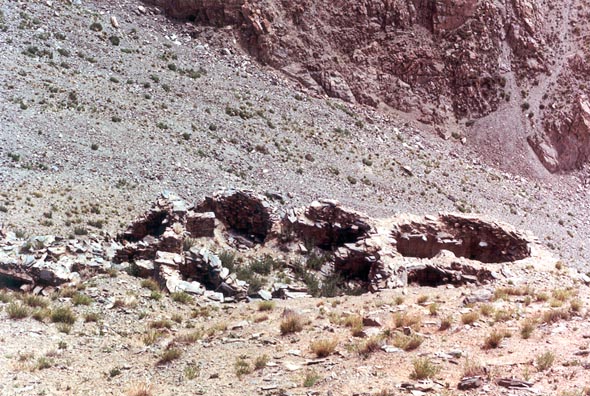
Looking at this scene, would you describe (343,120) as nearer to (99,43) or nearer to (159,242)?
(99,43)

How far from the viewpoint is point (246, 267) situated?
16109mm

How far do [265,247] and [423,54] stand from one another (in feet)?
93.8

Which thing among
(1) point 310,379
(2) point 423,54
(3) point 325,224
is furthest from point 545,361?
(2) point 423,54

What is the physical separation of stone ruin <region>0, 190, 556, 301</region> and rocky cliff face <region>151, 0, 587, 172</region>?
71.3 feet

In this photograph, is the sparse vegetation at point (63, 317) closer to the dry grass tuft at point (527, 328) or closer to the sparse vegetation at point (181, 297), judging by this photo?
the sparse vegetation at point (181, 297)

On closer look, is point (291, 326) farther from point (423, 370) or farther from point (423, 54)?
point (423, 54)

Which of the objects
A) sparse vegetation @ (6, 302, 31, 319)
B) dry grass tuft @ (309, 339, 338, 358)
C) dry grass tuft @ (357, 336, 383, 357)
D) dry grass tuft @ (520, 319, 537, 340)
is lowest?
sparse vegetation @ (6, 302, 31, 319)

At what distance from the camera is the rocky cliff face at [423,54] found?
3972cm

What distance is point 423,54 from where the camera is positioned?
4125cm

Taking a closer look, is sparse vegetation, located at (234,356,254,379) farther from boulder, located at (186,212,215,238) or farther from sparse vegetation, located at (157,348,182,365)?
boulder, located at (186,212,215,238)

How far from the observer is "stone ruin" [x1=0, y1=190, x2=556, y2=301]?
42.7 ft

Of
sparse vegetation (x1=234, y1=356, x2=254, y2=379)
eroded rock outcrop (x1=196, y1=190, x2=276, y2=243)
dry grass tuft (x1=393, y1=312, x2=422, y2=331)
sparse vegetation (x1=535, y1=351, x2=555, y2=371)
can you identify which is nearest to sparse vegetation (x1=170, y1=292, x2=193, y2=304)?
sparse vegetation (x1=234, y1=356, x2=254, y2=379)

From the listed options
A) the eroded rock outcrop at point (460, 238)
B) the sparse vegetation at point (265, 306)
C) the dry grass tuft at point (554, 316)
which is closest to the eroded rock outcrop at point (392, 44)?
the eroded rock outcrop at point (460, 238)

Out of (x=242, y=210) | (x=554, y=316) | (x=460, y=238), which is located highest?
(x=554, y=316)
